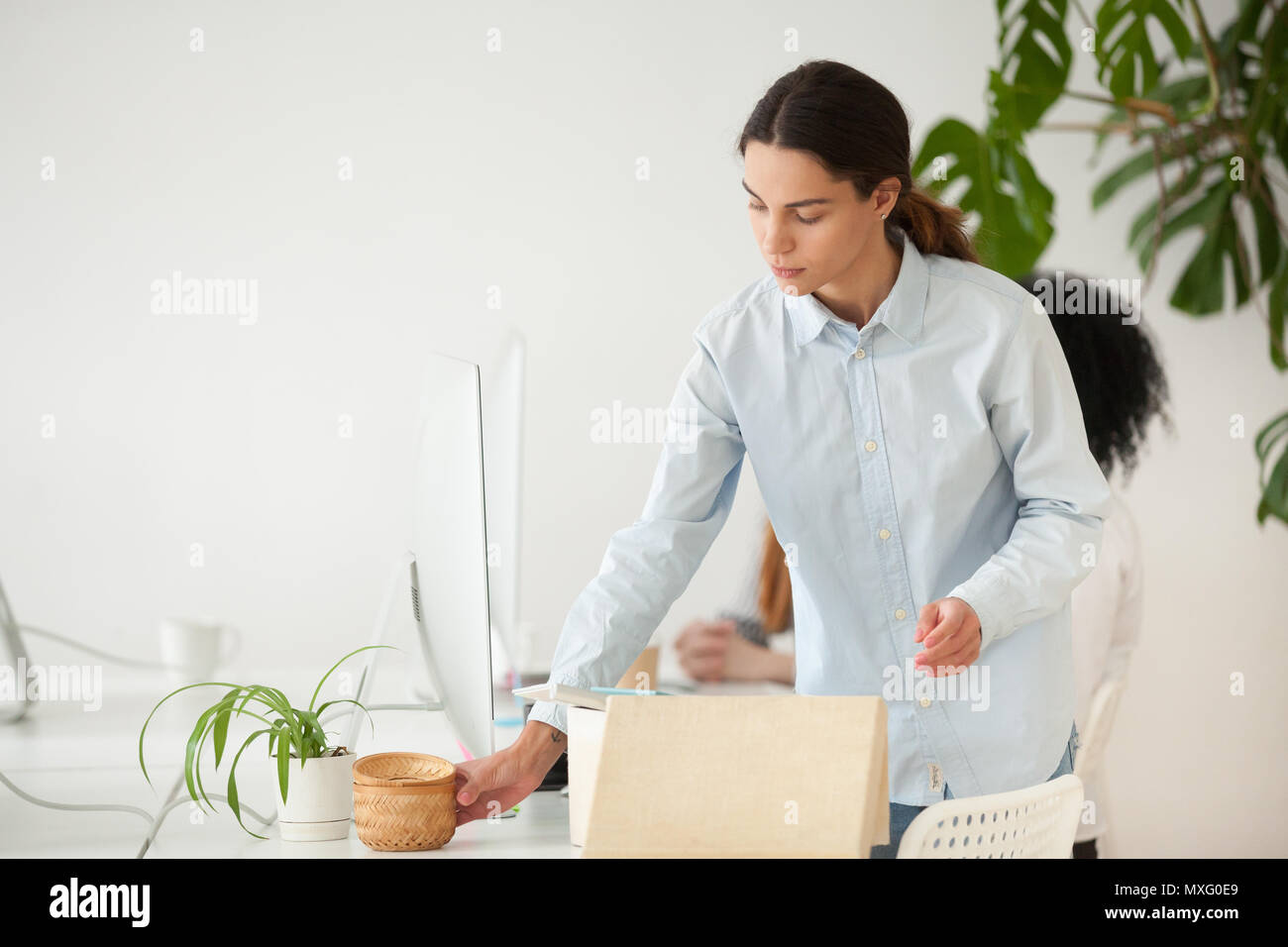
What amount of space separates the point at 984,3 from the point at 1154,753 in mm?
2217

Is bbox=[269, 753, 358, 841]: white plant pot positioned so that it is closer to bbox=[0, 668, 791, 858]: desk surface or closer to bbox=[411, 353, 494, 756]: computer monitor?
bbox=[0, 668, 791, 858]: desk surface

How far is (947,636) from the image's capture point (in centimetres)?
97

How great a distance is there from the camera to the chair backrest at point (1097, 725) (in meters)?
1.90

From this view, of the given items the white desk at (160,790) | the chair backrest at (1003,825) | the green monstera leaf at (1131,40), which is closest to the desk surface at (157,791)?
the white desk at (160,790)

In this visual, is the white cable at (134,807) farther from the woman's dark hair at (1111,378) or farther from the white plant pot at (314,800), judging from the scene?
the woman's dark hair at (1111,378)

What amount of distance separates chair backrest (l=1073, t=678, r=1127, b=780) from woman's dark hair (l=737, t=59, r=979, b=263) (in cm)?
104

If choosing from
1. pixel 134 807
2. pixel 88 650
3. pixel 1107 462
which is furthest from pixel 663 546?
pixel 1107 462

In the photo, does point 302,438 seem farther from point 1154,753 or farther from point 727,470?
point 1154,753

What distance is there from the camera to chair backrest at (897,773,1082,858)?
2.97 ft

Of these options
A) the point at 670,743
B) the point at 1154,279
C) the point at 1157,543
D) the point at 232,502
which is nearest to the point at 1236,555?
the point at 1157,543

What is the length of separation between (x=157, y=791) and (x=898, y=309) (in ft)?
3.37

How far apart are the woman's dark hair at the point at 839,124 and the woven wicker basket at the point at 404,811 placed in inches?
26.5

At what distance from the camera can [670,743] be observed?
794mm

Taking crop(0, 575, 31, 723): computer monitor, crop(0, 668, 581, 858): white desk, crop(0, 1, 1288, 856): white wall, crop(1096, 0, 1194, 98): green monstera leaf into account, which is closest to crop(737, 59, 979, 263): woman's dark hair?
crop(0, 668, 581, 858): white desk
